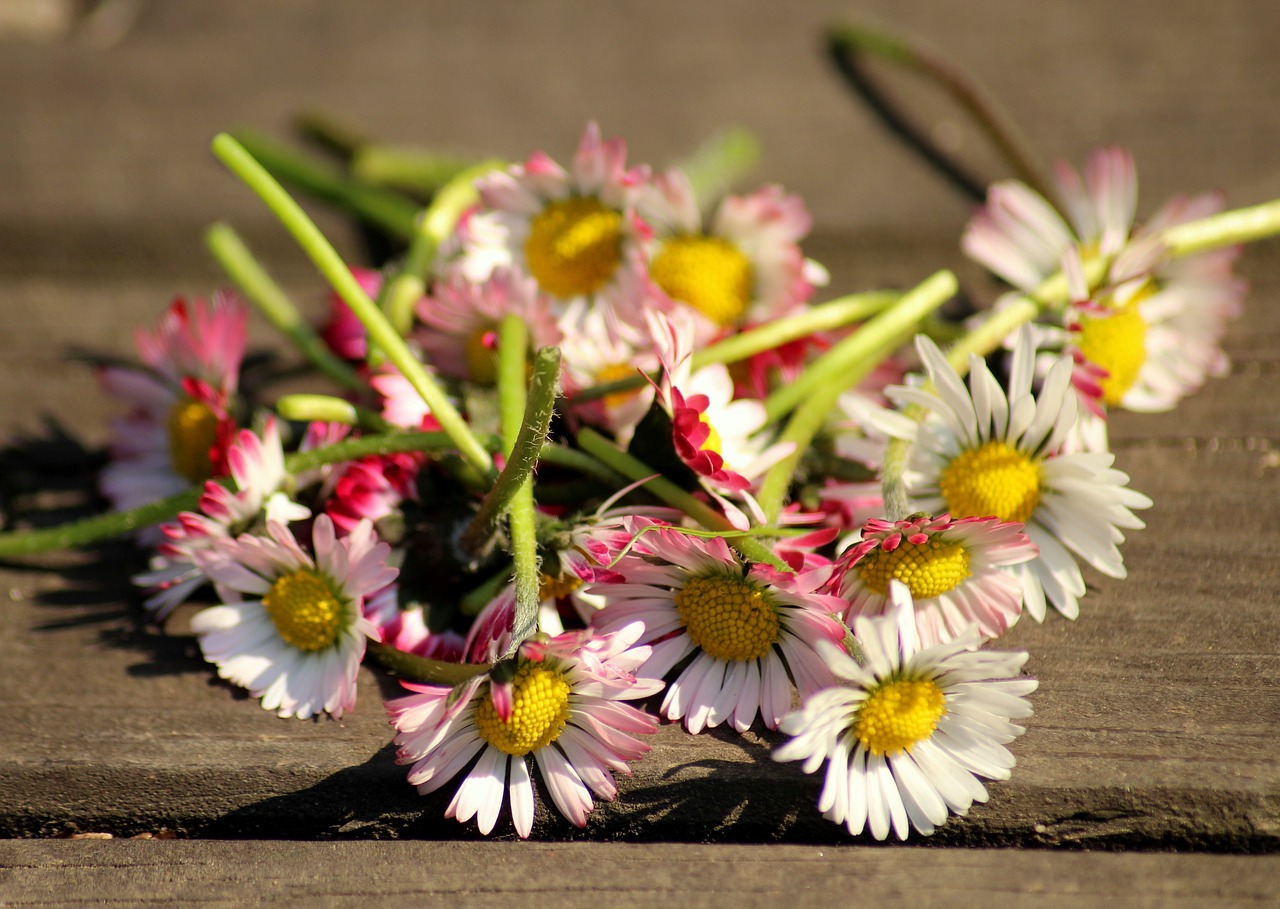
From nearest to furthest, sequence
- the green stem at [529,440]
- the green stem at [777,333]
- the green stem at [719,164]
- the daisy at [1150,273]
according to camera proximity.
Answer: the green stem at [529,440], the green stem at [777,333], the daisy at [1150,273], the green stem at [719,164]

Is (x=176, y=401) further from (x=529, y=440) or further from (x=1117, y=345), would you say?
(x=1117, y=345)

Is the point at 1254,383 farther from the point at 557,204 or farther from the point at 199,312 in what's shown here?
the point at 199,312

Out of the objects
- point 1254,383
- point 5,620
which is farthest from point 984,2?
point 5,620

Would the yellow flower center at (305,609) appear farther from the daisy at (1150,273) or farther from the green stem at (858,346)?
the daisy at (1150,273)

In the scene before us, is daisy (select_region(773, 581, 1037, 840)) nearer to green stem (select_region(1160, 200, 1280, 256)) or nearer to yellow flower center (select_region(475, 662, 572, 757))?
yellow flower center (select_region(475, 662, 572, 757))

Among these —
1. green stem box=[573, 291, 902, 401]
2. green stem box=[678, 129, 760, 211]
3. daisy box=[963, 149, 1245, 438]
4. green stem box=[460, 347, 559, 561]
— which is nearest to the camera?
green stem box=[460, 347, 559, 561]

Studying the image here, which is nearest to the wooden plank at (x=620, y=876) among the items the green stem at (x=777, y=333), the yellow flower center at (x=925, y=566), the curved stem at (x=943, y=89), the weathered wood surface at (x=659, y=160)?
the weathered wood surface at (x=659, y=160)

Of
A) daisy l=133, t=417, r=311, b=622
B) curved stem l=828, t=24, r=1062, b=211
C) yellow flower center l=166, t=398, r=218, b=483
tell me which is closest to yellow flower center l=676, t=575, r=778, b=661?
daisy l=133, t=417, r=311, b=622
